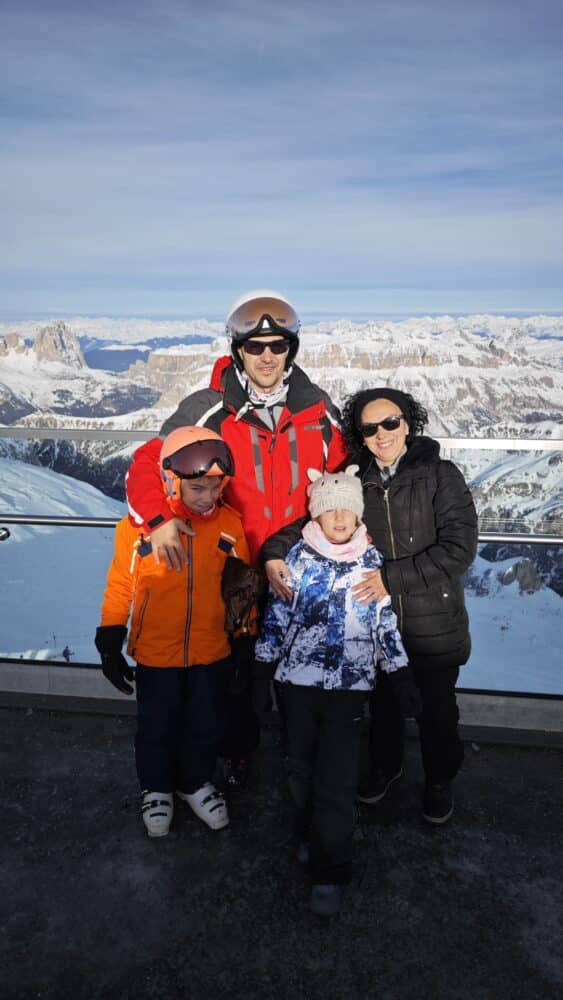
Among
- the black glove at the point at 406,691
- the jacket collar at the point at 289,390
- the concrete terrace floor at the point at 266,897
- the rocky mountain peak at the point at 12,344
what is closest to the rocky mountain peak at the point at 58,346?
the rocky mountain peak at the point at 12,344

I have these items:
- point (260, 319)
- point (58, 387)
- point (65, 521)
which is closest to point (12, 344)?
point (58, 387)

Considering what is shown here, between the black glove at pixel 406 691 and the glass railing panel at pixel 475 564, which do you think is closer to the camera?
the black glove at pixel 406 691

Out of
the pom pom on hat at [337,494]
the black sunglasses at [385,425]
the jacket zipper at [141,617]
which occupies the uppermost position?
the black sunglasses at [385,425]

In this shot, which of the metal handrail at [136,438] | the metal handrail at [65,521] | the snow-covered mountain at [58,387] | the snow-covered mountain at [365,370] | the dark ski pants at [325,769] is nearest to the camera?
the dark ski pants at [325,769]

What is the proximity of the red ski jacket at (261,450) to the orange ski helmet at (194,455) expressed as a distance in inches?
5.0

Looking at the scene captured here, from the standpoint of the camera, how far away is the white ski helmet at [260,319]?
2.59 meters

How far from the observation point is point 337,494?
233 cm

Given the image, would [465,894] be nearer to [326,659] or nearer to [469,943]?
[469,943]

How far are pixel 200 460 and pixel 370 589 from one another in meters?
0.78

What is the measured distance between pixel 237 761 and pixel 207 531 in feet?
3.54

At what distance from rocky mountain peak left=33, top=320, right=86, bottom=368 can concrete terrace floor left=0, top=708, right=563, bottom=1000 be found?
214 ft

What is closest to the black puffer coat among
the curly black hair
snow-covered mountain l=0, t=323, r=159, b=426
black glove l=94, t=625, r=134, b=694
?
the curly black hair

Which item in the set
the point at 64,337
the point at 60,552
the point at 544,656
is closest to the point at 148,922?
the point at 60,552

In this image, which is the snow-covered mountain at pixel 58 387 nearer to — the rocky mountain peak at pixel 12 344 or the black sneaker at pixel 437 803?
the rocky mountain peak at pixel 12 344
